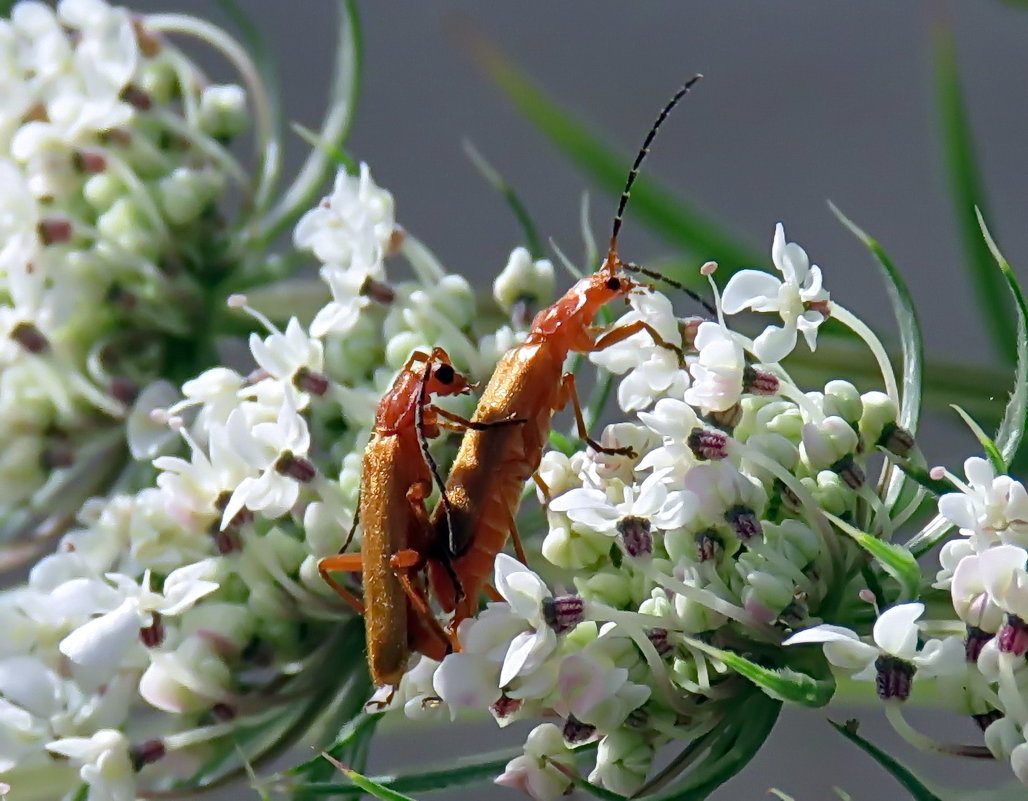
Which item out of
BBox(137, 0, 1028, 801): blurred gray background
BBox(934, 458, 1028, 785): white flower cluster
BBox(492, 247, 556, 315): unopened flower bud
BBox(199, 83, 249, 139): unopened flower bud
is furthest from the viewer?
BBox(137, 0, 1028, 801): blurred gray background

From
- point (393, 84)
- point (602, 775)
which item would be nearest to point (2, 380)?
point (602, 775)

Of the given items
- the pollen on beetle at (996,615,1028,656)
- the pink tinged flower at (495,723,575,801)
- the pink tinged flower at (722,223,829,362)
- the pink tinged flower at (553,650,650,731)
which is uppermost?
the pink tinged flower at (722,223,829,362)

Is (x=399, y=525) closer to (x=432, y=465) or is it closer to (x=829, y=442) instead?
(x=432, y=465)

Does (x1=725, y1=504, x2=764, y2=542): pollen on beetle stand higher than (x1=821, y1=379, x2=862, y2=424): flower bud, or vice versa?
(x1=821, y1=379, x2=862, y2=424): flower bud

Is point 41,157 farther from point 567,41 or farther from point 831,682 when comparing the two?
point 567,41

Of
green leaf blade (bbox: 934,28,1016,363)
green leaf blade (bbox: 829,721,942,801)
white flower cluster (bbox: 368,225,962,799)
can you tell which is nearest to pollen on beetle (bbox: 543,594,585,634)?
white flower cluster (bbox: 368,225,962,799)

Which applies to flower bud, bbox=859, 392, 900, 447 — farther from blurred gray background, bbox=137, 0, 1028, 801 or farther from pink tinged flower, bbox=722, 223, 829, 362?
blurred gray background, bbox=137, 0, 1028, 801
